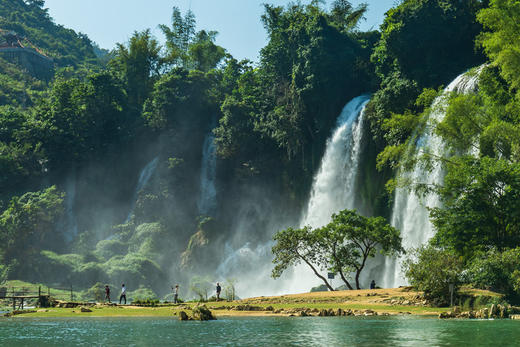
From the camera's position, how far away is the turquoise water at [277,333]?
1816 cm

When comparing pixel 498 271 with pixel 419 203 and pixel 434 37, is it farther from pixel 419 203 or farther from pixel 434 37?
pixel 434 37

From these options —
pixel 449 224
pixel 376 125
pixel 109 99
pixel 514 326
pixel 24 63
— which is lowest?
pixel 514 326

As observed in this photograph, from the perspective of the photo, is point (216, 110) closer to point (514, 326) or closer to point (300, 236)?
point (300, 236)

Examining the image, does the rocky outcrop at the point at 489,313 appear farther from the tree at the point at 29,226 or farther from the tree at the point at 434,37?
the tree at the point at 29,226

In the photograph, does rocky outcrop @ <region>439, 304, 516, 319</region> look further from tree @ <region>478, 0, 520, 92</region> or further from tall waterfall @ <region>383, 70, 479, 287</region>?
tall waterfall @ <region>383, 70, 479, 287</region>

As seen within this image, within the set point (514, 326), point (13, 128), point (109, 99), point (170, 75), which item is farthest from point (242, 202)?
point (514, 326)

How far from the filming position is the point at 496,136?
32844 mm

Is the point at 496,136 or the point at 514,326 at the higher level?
the point at 496,136

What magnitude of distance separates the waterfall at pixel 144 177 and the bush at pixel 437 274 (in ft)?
162

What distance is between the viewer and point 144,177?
75.4 meters

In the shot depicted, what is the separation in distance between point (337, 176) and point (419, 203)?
14.1m

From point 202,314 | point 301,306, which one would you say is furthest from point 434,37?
point 202,314

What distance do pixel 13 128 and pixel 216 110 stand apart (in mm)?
27228

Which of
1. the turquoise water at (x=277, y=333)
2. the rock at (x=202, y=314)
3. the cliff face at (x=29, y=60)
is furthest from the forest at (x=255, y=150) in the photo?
the cliff face at (x=29, y=60)
